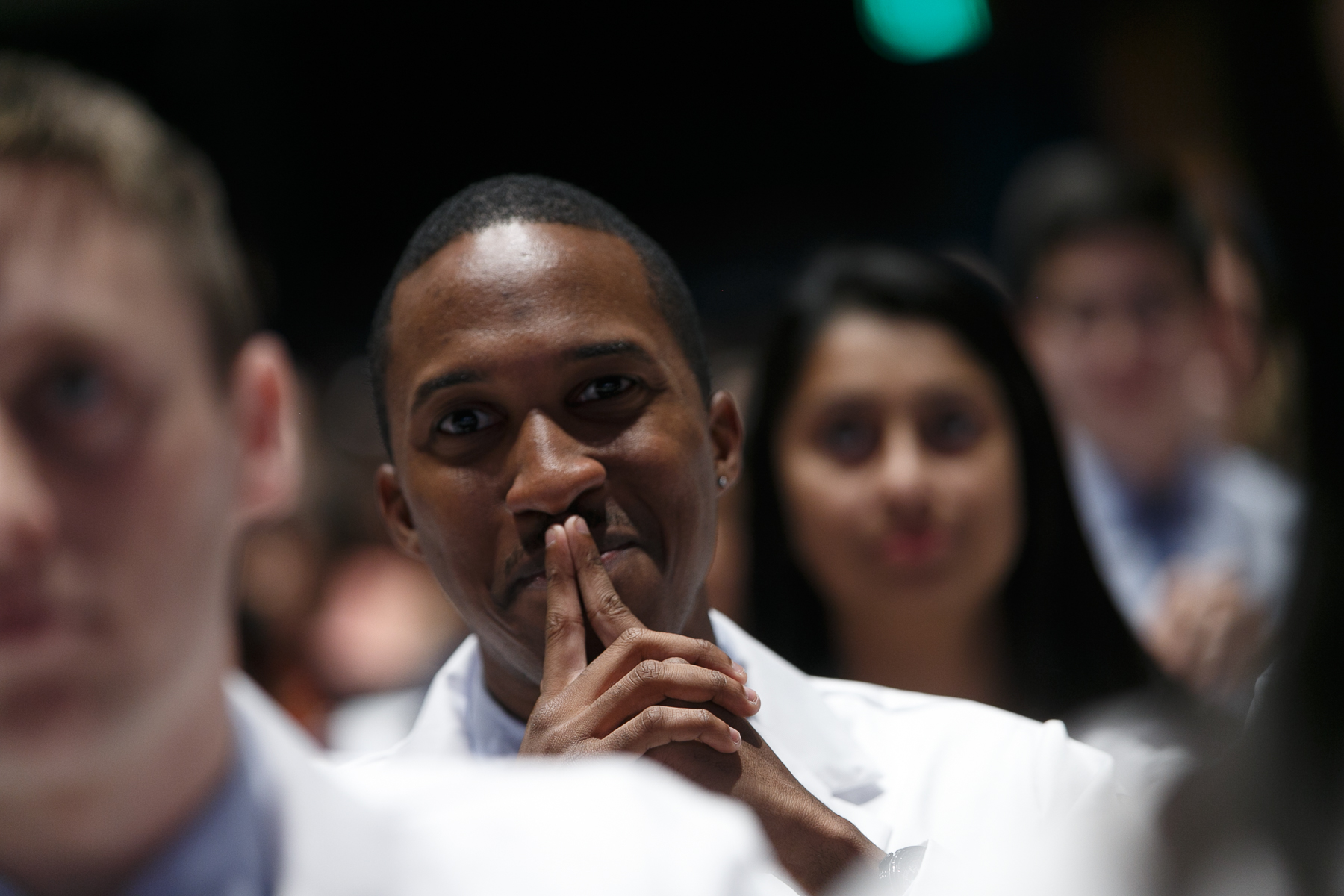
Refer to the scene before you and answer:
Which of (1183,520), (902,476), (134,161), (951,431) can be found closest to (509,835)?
(134,161)

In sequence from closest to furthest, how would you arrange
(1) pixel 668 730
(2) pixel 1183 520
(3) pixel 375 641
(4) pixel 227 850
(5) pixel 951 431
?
(4) pixel 227 850 < (1) pixel 668 730 < (5) pixel 951 431 < (2) pixel 1183 520 < (3) pixel 375 641

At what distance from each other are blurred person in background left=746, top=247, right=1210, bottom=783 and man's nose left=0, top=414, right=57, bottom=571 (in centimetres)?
128

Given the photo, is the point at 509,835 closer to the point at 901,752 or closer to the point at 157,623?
the point at 157,623

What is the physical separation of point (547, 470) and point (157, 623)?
21.5 inches

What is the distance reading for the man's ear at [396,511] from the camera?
5.24 feet

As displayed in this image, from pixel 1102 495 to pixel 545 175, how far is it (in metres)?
2.08

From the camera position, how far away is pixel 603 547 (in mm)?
1425

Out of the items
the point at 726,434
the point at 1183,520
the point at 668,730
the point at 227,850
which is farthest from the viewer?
the point at 1183,520

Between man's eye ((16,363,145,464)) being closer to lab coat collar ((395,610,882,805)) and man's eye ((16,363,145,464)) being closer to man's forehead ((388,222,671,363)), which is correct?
man's forehead ((388,222,671,363))

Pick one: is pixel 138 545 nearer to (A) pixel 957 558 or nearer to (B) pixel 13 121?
(B) pixel 13 121

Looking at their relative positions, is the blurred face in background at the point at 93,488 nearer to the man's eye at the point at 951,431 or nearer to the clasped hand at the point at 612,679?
the clasped hand at the point at 612,679

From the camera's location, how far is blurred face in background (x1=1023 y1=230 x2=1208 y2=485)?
10.2ft

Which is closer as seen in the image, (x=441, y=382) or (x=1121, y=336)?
(x=441, y=382)

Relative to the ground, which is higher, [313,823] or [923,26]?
[923,26]
